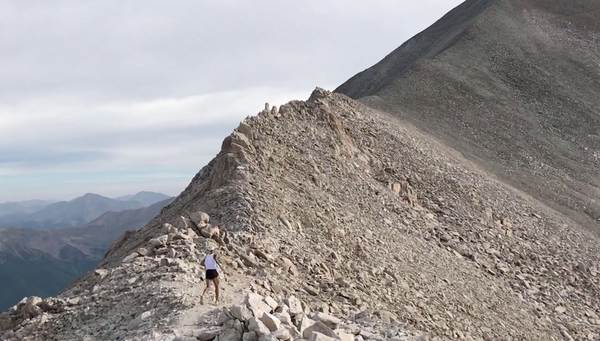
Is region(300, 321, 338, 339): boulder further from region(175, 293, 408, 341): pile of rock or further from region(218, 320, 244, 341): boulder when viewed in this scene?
region(218, 320, 244, 341): boulder

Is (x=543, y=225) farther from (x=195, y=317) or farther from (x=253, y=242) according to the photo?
(x=195, y=317)

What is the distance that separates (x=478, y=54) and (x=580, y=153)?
14.9 metres

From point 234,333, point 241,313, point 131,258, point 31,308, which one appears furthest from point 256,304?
point 31,308

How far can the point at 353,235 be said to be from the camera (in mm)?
18906

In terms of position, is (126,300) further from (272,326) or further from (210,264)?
(272,326)

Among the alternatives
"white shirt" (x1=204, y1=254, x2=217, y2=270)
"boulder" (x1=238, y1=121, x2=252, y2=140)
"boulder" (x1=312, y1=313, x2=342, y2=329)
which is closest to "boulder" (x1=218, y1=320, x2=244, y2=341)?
"boulder" (x1=312, y1=313, x2=342, y2=329)

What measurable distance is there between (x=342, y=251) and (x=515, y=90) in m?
38.6

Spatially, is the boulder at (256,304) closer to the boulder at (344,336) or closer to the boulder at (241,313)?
the boulder at (241,313)

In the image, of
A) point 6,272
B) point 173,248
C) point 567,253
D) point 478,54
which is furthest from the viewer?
point 6,272

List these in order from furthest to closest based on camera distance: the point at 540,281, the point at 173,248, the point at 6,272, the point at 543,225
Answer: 1. the point at 6,272
2. the point at 543,225
3. the point at 540,281
4. the point at 173,248

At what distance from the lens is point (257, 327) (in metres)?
9.41

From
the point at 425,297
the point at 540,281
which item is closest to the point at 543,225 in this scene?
the point at 540,281

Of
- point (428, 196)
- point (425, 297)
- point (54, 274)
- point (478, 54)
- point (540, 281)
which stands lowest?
point (54, 274)

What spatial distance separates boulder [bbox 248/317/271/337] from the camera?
9.37 meters
